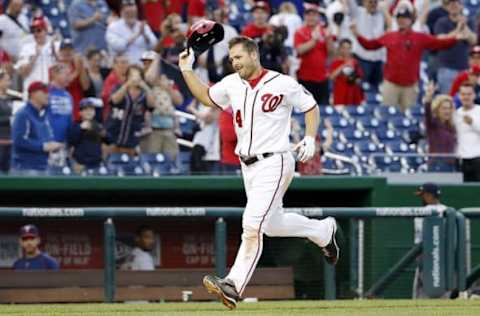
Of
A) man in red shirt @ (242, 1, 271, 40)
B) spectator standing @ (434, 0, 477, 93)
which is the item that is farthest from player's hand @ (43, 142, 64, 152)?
spectator standing @ (434, 0, 477, 93)

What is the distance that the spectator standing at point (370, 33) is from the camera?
15727 mm

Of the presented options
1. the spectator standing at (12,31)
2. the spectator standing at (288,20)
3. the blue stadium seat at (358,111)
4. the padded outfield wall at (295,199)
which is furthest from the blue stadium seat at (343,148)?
the spectator standing at (12,31)

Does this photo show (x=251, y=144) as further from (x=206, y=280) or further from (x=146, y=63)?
(x=146, y=63)

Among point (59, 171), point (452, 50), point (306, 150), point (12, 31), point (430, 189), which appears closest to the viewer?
point (306, 150)

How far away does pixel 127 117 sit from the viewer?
41.6ft

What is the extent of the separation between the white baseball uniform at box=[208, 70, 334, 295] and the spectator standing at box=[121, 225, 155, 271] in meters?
3.20

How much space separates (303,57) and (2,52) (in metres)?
3.24

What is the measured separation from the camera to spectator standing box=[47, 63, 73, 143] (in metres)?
12.3

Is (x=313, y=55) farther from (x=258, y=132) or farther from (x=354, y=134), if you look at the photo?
(x=258, y=132)

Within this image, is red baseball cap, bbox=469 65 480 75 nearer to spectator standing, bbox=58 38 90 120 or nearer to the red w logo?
spectator standing, bbox=58 38 90 120

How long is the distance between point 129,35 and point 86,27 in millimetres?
520

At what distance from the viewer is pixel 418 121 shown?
1464 cm

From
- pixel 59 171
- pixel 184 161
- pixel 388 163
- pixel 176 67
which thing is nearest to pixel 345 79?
pixel 388 163

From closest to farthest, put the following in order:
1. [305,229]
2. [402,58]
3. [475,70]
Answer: [305,229] < [475,70] < [402,58]
